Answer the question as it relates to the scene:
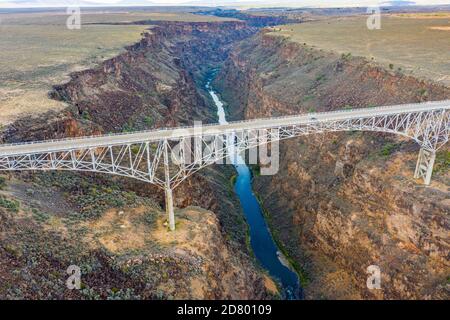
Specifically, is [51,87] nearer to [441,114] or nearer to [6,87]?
[6,87]

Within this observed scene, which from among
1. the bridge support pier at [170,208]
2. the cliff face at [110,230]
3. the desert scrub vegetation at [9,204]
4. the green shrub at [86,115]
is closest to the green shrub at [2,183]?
the cliff face at [110,230]

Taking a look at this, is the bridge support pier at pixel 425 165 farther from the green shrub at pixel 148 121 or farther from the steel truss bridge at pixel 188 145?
the green shrub at pixel 148 121

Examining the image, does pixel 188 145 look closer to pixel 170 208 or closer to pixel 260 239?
pixel 170 208

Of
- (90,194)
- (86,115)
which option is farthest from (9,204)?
(86,115)

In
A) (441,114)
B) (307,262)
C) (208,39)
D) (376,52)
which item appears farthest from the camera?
(208,39)

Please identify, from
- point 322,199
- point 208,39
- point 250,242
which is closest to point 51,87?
point 250,242

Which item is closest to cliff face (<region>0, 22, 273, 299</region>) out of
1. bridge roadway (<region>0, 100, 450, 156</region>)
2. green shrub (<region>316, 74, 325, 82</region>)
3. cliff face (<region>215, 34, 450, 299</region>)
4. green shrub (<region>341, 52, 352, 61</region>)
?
bridge roadway (<region>0, 100, 450, 156</region>)

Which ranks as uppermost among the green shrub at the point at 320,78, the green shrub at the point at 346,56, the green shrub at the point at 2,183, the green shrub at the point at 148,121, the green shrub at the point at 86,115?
the green shrub at the point at 346,56
